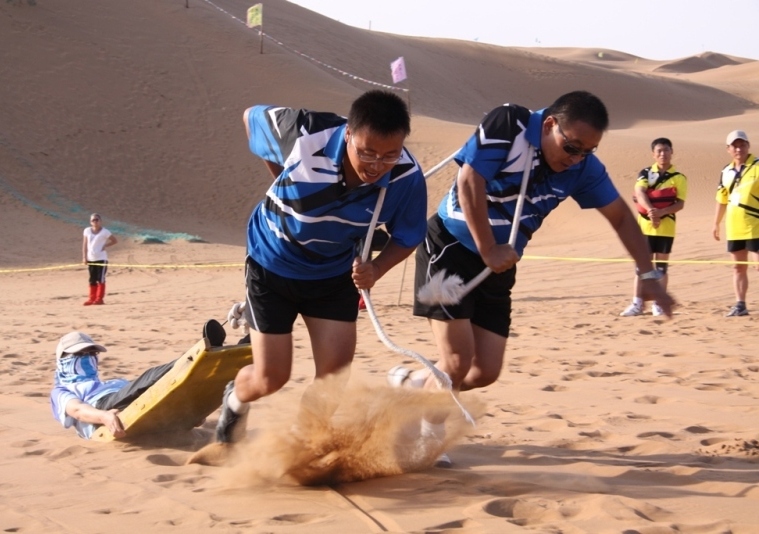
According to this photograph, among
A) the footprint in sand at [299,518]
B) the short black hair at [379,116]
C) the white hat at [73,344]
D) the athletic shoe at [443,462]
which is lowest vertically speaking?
the athletic shoe at [443,462]

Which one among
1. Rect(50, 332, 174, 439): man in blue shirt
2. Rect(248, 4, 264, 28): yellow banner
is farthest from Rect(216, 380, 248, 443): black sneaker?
Rect(248, 4, 264, 28): yellow banner

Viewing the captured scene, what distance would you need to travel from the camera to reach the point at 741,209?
34.7 ft

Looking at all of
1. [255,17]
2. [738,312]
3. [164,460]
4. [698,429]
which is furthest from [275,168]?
[255,17]

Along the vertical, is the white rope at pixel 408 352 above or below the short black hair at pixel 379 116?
below

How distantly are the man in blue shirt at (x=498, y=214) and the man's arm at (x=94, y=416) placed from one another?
1550mm

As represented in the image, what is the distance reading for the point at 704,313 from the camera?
11133 millimetres

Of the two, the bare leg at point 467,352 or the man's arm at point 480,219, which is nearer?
the man's arm at point 480,219

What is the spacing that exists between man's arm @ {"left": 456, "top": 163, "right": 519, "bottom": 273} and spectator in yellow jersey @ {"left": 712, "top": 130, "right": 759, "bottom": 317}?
6823 mm

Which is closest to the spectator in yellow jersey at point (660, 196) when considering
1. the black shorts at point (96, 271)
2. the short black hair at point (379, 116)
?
the short black hair at point (379, 116)

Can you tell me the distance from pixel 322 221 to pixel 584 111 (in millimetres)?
1343

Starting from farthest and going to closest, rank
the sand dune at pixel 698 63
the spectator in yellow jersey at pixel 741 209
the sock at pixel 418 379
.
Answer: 1. the sand dune at pixel 698 63
2. the spectator in yellow jersey at pixel 741 209
3. the sock at pixel 418 379

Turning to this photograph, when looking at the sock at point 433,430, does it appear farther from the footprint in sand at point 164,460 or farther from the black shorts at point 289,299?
the footprint in sand at point 164,460

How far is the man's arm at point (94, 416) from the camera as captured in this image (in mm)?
5293

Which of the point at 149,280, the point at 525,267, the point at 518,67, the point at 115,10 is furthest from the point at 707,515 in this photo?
the point at 518,67
